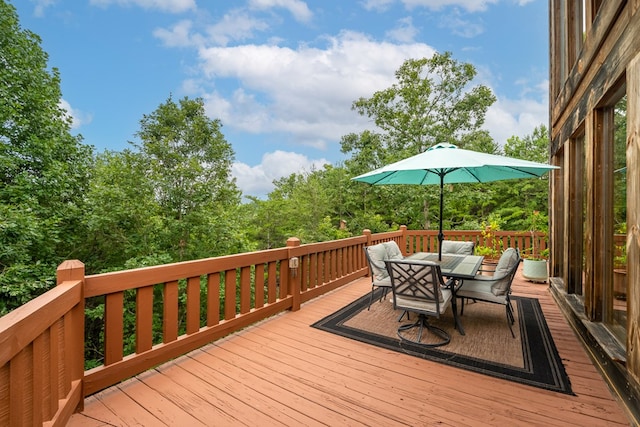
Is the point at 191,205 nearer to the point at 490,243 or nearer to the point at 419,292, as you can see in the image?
the point at 419,292

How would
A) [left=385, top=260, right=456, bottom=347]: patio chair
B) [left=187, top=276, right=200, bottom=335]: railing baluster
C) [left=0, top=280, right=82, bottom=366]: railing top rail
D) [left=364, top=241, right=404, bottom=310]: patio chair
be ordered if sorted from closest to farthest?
[left=0, top=280, right=82, bottom=366]: railing top rail
[left=187, top=276, right=200, bottom=335]: railing baluster
[left=385, top=260, right=456, bottom=347]: patio chair
[left=364, top=241, right=404, bottom=310]: patio chair

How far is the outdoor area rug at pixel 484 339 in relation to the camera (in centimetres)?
232

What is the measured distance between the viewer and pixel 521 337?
298 cm

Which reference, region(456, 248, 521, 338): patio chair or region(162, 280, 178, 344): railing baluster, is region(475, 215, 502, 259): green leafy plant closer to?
region(456, 248, 521, 338): patio chair

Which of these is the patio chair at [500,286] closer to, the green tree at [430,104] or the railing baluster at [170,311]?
the railing baluster at [170,311]

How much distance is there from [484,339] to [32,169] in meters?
10.4

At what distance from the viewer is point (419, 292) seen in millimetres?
2855

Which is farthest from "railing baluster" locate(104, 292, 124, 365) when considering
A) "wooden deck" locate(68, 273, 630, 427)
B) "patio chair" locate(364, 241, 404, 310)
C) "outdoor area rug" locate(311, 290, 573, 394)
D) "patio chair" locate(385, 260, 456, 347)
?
"patio chair" locate(364, 241, 404, 310)

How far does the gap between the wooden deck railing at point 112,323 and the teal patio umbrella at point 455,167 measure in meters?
1.55

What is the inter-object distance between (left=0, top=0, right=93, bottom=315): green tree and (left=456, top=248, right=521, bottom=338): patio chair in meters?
7.42

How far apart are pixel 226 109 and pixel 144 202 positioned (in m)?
7.52

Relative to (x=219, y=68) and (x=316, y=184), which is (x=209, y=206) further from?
(x=219, y=68)

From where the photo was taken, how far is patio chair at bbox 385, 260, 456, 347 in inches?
108

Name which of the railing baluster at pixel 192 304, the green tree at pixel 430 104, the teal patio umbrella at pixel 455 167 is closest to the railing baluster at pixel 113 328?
the railing baluster at pixel 192 304
